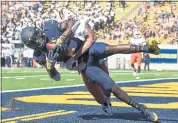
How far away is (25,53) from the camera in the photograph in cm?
2478

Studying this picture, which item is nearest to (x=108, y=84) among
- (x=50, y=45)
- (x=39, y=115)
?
(x=50, y=45)

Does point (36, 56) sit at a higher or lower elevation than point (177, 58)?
higher

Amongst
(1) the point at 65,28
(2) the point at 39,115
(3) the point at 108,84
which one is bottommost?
(2) the point at 39,115

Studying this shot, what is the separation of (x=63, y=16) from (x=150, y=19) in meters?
21.7

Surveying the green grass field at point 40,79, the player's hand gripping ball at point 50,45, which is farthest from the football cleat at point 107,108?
the green grass field at point 40,79

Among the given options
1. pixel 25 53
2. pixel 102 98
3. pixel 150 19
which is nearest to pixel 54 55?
pixel 102 98

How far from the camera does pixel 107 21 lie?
2667 centimetres

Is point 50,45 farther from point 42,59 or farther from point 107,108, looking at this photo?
point 107,108

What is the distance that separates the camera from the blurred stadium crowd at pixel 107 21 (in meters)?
24.6

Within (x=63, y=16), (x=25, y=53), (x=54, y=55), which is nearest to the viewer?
(x=54, y=55)

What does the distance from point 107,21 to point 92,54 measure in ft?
72.9

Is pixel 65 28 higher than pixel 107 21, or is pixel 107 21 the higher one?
pixel 65 28

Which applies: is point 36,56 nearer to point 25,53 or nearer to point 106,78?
point 106,78

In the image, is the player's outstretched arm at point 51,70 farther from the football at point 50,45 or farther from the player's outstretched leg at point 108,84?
the player's outstretched leg at point 108,84
